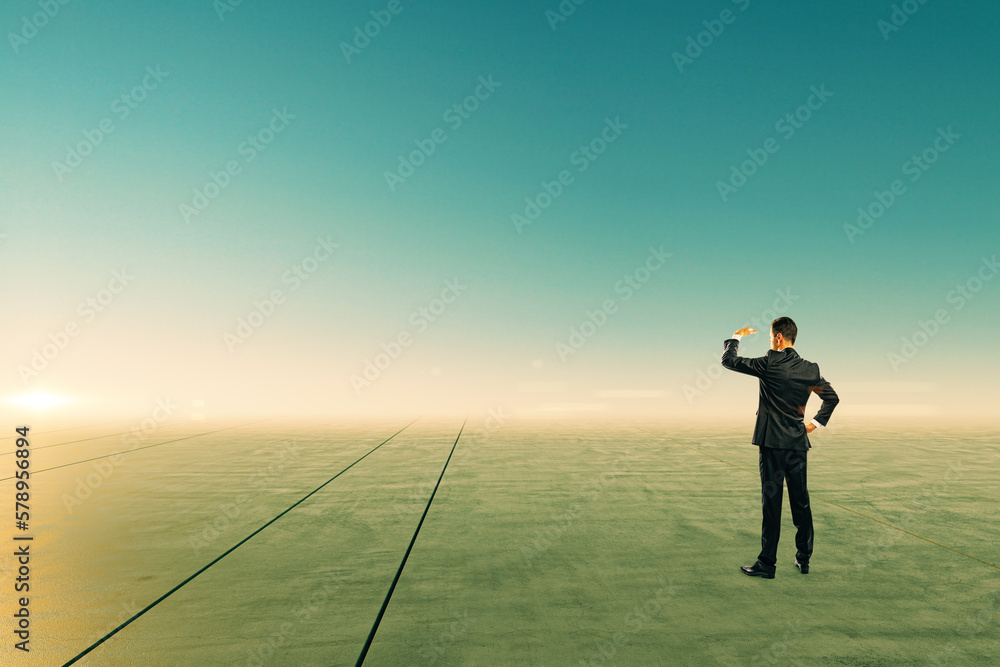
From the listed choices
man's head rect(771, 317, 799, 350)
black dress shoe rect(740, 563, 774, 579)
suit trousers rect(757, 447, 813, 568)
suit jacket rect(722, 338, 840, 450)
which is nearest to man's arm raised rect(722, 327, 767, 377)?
suit jacket rect(722, 338, 840, 450)

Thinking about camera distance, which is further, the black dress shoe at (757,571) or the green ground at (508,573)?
the black dress shoe at (757,571)

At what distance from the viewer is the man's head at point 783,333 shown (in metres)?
3.96

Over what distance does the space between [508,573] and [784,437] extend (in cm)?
227

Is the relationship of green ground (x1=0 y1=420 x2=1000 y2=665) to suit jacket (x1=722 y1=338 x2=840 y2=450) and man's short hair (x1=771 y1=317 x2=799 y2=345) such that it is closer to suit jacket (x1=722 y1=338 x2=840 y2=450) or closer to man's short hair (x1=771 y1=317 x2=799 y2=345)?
suit jacket (x1=722 y1=338 x2=840 y2=450)

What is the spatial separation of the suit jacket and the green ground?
1.03 meters

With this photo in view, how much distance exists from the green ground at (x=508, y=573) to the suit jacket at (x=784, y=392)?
1.03 m

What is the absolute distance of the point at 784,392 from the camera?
3.79 meters

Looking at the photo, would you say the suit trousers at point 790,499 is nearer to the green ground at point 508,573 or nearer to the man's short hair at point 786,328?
the green ground at point 508,573

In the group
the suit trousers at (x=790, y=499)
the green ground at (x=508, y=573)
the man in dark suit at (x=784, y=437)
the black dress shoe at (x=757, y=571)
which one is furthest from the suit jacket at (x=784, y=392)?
the green ground at (x=508, y=573)

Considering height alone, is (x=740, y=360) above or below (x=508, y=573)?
above

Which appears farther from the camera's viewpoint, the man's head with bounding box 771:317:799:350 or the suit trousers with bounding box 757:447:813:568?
the man's head with bounding box 771:317:799:350

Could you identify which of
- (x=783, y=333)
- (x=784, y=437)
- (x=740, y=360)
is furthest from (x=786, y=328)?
(x=784, y=437)

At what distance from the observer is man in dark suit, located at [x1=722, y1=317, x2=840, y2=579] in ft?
12.1

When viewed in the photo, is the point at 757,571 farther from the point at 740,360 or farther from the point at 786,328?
the point at 786,328
